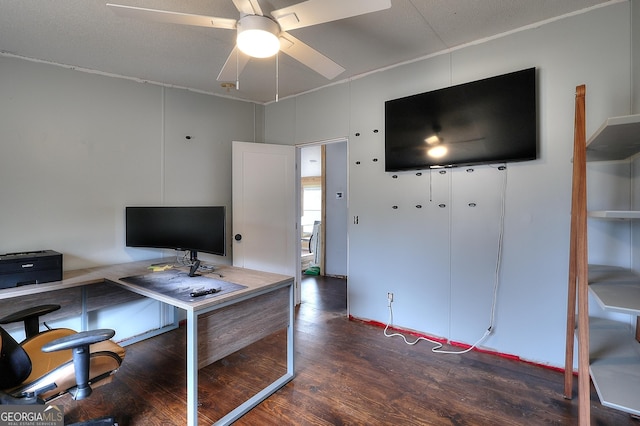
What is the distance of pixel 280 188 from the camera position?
385 cm

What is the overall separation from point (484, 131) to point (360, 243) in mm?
1600

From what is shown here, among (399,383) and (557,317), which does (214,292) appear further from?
(557,317)

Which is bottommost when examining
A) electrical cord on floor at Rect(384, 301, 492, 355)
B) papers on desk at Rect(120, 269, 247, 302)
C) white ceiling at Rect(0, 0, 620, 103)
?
electrical cord on floor at Rect(384, 301, 492, 355)

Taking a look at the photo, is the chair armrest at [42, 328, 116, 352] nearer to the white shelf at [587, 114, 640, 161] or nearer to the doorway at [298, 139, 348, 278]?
the white shelf at [587, 114, 640, 161]

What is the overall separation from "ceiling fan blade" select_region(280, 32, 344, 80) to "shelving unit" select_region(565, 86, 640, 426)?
141cm

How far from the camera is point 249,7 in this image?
5.01 ft

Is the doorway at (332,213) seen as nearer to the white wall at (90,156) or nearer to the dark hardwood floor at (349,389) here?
the white wall at (90,156)

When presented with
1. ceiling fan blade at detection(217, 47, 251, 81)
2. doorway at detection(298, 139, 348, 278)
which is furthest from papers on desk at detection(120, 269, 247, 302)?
doorway at detection(298, 139, 348, 278)

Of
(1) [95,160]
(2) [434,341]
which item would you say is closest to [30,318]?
(1) [95,160]

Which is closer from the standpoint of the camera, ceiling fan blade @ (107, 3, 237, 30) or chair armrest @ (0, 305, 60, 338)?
ceiling fan blade @ (107, 3, 237, 30)

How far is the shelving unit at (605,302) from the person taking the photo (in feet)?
4.45

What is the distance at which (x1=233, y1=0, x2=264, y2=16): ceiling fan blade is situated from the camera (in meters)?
1.48

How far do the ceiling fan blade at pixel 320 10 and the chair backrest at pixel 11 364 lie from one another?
6.65ft

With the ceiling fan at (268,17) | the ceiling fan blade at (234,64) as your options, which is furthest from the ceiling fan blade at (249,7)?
the ceiling fan blade at (234,64)
